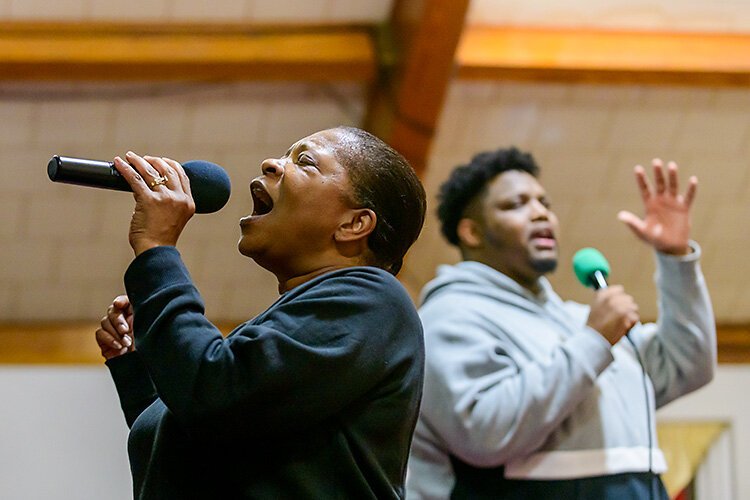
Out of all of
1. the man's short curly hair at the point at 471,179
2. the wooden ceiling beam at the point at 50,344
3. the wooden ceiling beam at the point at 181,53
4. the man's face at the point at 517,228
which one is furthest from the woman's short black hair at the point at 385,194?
the wooden ceiling beam at the point at 50,344

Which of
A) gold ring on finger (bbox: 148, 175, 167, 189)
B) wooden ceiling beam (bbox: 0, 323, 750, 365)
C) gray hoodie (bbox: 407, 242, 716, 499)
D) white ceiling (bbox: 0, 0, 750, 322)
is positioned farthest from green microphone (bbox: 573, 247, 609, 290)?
wooden ceiling beam (bbox: 0, 323, 750, 365)

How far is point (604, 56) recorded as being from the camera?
4258 millimetres

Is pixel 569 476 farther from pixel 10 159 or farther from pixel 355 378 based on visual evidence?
pixel 10 159

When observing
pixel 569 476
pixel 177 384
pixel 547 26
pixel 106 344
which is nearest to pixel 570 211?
pixel 547 26

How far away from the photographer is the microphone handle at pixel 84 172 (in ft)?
4.25

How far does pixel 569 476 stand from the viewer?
224 cm

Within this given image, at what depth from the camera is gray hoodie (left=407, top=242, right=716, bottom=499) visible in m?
2.21

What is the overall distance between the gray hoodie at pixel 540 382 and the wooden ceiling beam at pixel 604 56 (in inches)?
68.7

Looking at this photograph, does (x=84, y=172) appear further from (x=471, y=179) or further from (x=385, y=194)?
(x=471, y=179)

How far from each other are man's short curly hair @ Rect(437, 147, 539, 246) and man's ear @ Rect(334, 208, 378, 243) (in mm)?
1419

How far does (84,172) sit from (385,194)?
335 mm

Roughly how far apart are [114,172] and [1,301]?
3423 millimetres

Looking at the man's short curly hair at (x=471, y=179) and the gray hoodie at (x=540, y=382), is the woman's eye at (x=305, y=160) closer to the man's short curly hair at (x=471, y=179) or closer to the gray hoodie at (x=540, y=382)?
the gray hoodie at (x=540, y=382)

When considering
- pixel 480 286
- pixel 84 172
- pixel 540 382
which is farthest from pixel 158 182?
pixel 480 286
